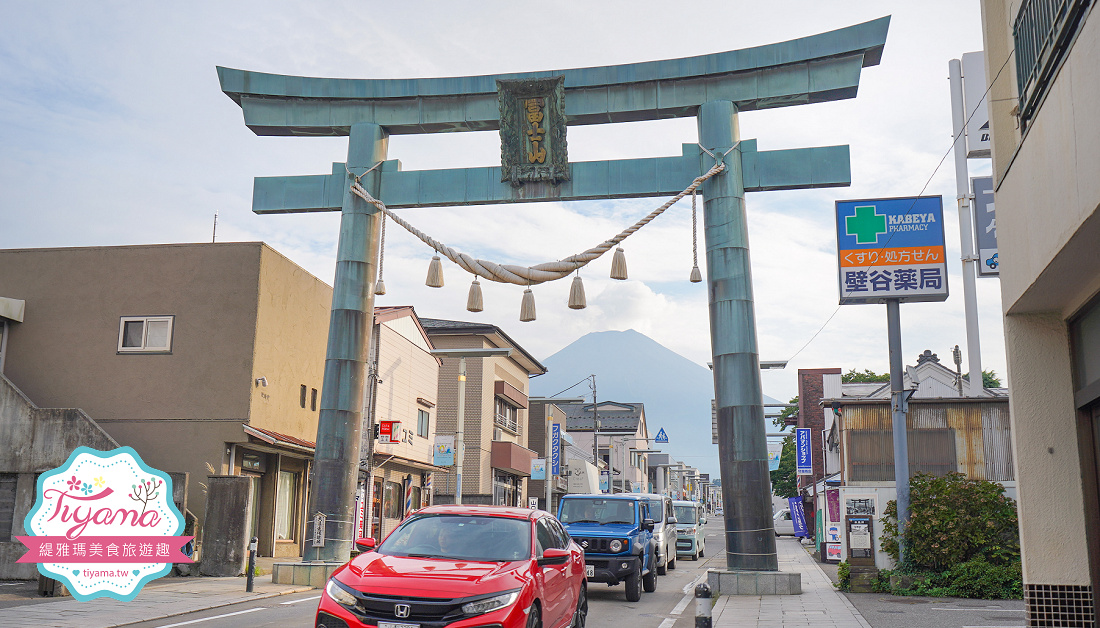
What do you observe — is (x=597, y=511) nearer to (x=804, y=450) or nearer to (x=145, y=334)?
(x=145, y=334)

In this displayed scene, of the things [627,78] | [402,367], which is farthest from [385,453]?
[627,78]

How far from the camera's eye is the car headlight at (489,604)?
7.98 meters

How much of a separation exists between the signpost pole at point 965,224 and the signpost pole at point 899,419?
3200 millimetres

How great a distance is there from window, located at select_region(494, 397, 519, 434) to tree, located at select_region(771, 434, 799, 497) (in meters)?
31.4

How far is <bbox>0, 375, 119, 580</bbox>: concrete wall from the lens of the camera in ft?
64.0

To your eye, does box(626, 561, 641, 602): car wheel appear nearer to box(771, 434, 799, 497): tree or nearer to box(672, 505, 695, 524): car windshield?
box(672, 505, 695, 524): car windshield

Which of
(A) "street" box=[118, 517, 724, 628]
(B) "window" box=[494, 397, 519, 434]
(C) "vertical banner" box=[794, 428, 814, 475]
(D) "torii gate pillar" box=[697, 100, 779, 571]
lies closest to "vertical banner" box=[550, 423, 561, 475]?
(B) "window" box=[494, 397, 519, 434]

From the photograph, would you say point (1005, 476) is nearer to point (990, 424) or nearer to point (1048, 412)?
point (990, 424)

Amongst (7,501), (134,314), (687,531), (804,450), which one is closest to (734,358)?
(134,314)

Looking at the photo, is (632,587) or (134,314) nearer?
(632,587)

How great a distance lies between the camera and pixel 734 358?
16578mm

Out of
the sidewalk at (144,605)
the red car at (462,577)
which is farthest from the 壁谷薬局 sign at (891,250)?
the sidewalk at (144,605)

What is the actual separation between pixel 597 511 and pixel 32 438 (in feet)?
40.5

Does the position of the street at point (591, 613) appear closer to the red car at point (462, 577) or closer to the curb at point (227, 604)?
the curb at point (227, 604)
